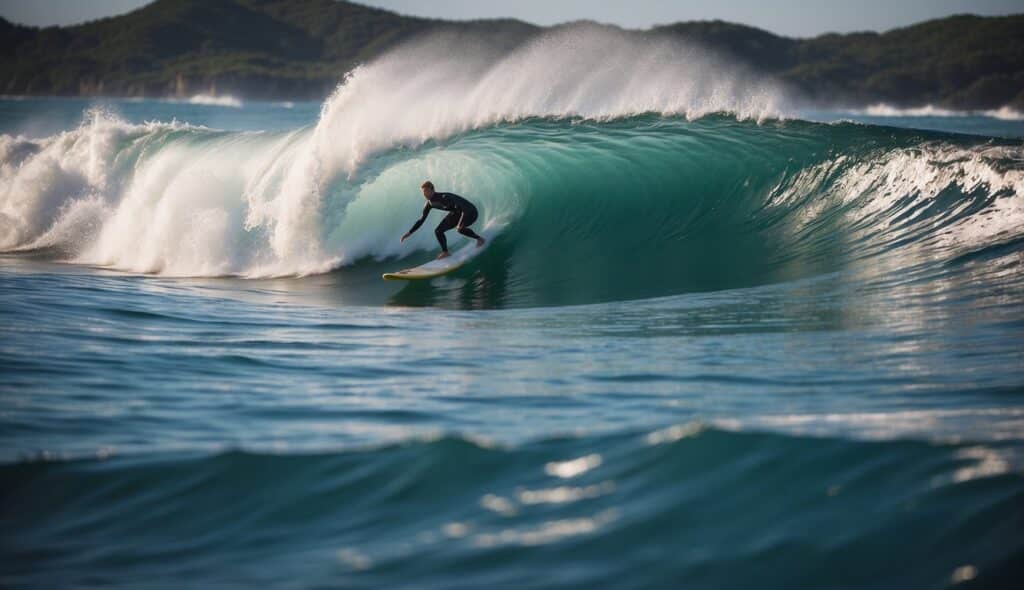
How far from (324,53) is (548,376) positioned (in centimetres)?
17229

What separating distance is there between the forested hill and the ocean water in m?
94.0

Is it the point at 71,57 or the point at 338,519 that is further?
the point at 71,57

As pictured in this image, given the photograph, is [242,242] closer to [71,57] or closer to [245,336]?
[245,336]

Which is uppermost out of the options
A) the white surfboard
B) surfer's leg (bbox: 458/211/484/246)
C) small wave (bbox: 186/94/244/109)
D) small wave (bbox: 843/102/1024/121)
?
small wave (bbox: 186/94/244/109)

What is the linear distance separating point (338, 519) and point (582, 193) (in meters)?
11.2

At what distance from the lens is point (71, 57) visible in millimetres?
160375

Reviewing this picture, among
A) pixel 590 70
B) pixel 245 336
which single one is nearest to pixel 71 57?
pixel 590 70

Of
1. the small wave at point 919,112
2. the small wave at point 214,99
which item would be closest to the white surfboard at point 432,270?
the small wave at point 919,112

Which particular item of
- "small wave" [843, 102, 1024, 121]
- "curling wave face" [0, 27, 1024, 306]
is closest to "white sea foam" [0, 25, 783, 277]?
"curling wave face" [0, 27, 1024, 306]

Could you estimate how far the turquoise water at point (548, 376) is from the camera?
4.11 meters

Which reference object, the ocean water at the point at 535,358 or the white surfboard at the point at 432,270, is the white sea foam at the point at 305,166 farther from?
the white surfboard at the point at 432,270

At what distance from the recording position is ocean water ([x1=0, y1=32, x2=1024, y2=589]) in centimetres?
414

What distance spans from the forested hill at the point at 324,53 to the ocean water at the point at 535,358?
94.0 metres

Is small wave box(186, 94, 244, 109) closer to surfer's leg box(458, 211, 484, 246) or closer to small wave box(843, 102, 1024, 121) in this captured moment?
small wave box(843, 102, 1024, 121)
